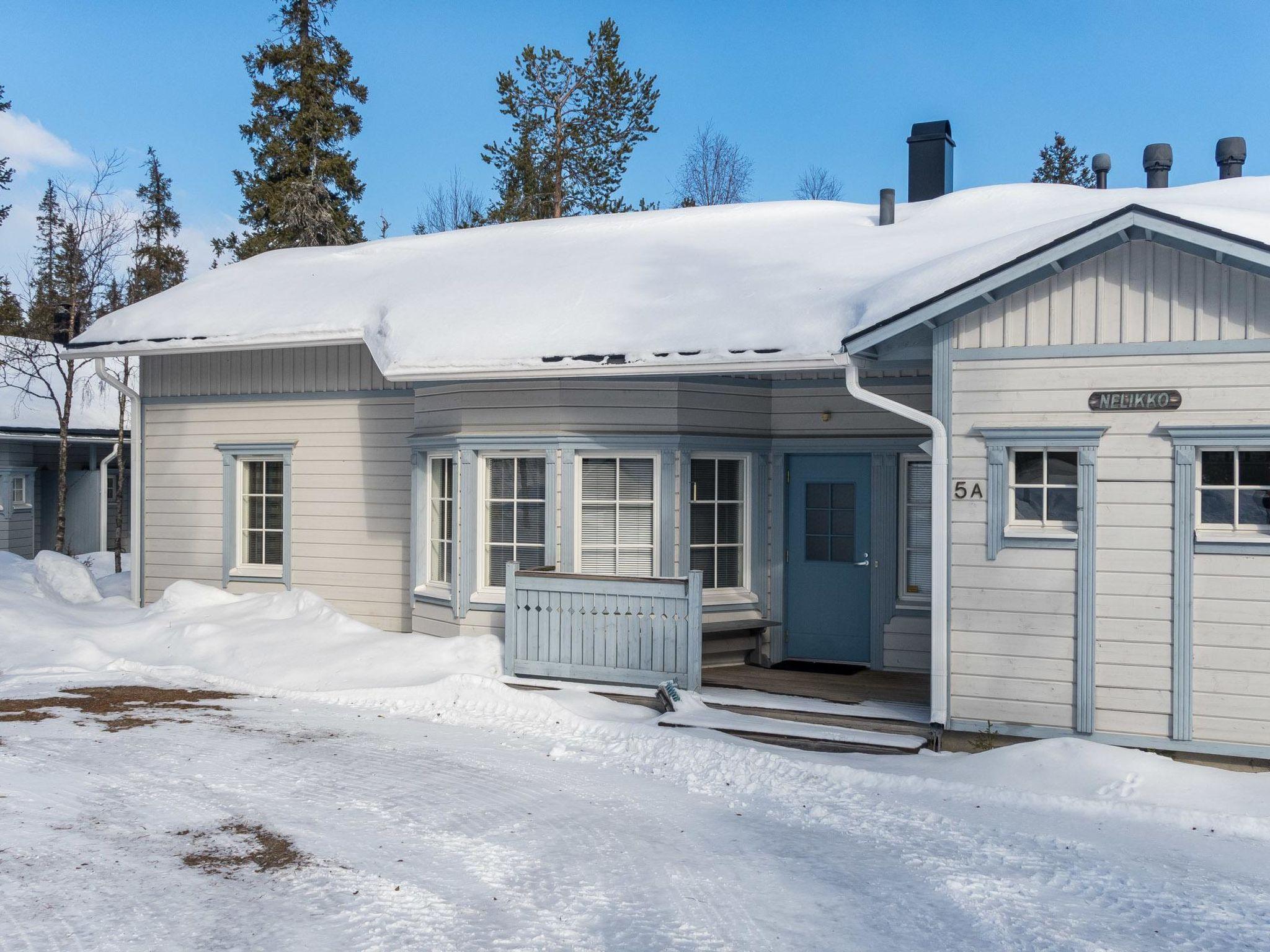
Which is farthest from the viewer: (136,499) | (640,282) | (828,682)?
(136,499)

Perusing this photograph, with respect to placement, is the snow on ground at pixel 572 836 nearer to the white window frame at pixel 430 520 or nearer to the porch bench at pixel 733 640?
the porch bench at pixel 733 640

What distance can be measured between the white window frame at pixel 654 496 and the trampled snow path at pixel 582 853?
7.70ft

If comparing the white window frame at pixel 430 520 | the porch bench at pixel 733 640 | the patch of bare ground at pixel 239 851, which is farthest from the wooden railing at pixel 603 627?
the patch of bare ground at pixel 239 851

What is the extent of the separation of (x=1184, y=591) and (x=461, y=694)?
5.73 meters

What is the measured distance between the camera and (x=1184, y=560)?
7344 millimetres

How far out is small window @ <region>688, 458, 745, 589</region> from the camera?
10.6 metres

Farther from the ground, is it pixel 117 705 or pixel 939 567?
pixel 939 567

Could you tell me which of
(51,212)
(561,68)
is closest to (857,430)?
(561,68)

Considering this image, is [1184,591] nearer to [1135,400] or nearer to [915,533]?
[1135,400]

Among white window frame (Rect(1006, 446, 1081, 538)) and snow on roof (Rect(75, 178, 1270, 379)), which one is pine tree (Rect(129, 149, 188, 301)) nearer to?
snow on roof (Rect(75, 178, 1270, 379))

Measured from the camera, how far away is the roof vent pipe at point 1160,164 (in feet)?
46.1

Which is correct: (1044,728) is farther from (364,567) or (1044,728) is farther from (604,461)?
(364,567)

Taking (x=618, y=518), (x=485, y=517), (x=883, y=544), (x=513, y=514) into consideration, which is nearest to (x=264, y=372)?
(x=485, y=517)

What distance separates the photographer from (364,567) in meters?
12.3
